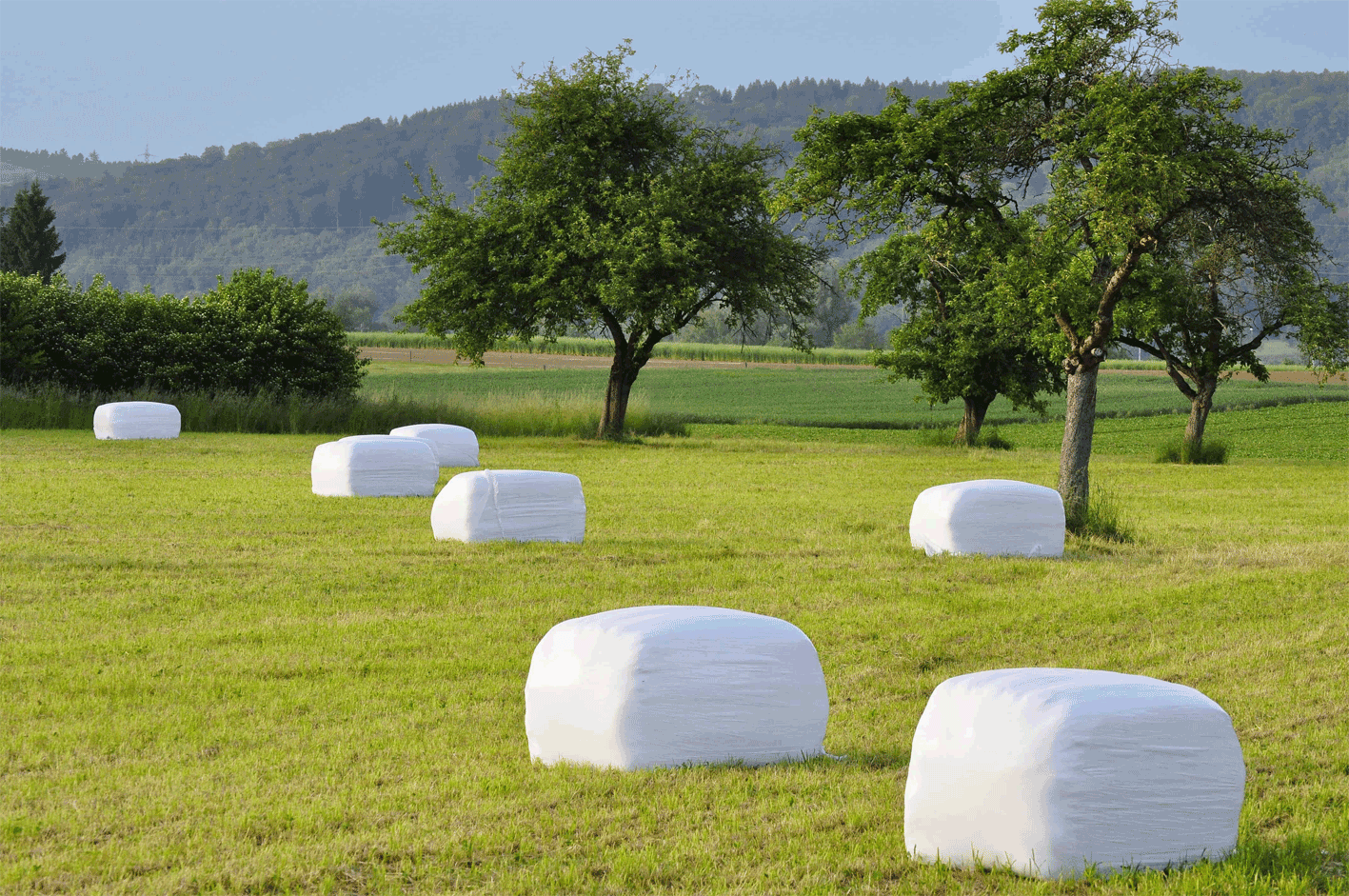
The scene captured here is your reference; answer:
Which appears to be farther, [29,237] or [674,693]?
[29,237]

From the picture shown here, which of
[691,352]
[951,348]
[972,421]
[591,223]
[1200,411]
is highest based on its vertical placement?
[591,223]

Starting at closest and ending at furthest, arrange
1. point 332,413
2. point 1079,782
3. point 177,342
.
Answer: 1. point 1079,782
2. point 332,413
3. point 177,342

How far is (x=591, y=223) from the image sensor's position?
3206cm

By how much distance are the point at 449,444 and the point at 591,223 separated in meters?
9.11

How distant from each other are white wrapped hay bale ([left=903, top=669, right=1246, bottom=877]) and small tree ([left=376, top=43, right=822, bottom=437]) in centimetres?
2617

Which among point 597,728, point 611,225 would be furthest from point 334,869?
point 611,225

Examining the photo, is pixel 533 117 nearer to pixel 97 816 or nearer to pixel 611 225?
pixel 611 225

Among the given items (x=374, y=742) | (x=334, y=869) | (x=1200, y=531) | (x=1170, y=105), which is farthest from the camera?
(x=1200, y=531)

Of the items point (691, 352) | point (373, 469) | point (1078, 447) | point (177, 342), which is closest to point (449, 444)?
point (373, 469)

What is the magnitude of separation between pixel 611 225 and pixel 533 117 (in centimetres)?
373

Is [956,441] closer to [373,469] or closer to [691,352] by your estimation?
[373,469]

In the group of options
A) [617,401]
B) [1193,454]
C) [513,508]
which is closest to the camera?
[513,508]

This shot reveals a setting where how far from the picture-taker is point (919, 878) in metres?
4.66

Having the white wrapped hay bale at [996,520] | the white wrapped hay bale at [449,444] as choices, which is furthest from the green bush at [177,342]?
the white wrapped hay bale at [996,520]
